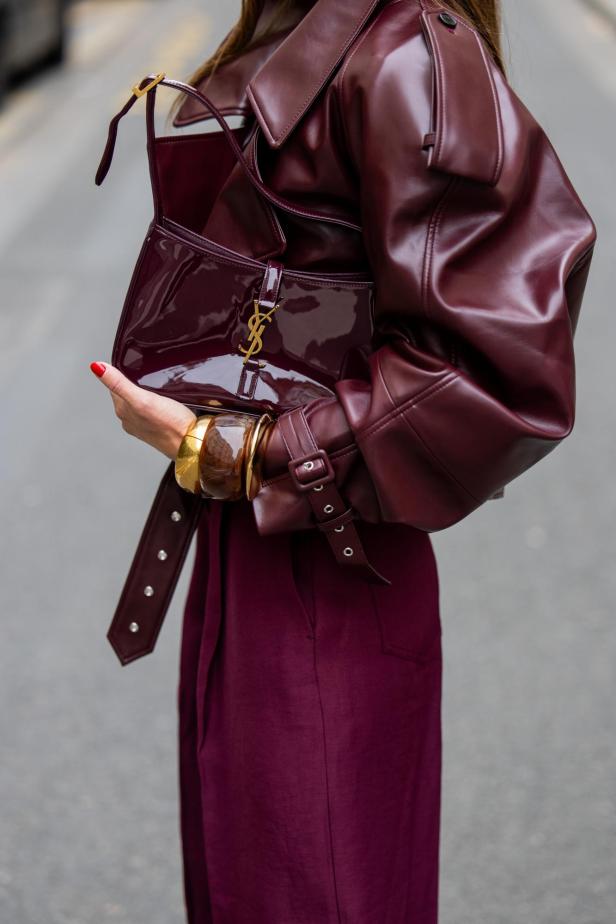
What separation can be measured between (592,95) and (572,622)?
299 inches

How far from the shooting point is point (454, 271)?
1.31 m

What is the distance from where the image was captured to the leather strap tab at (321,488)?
1.39 m

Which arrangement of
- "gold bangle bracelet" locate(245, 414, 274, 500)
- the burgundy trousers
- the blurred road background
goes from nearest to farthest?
"gold bangle bracelet" locate(245, 414, 274, 500) < the burgundy trousers < the blurred road background

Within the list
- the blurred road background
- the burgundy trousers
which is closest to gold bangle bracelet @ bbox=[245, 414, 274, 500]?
the burgundy trousers

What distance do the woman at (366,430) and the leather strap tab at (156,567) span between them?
51 millimetres

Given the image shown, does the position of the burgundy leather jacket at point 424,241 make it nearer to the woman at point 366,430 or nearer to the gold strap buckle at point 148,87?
the woman at point 366,430

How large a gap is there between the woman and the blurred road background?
72cm

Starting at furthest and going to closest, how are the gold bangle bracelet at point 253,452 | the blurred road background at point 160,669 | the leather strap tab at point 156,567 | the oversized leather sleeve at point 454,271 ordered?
the blurred road background at point 160,669, the leather strap tab at point 156,567, the gold bangle bracelet at point 253,452, the oversized leather sleeve at point 454,271

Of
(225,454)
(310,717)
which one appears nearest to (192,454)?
(225,454)

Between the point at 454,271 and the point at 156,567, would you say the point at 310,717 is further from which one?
the point at 454,271

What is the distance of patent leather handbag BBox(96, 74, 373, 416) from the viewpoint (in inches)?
56.8

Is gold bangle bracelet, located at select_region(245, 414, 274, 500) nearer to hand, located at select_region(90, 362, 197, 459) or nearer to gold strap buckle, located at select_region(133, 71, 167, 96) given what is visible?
hand, located at select_region(90, 362, 197, 459)

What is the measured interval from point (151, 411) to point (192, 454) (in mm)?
80

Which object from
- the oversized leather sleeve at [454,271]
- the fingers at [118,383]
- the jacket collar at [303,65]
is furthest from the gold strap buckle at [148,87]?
the fingers at [118,383]
